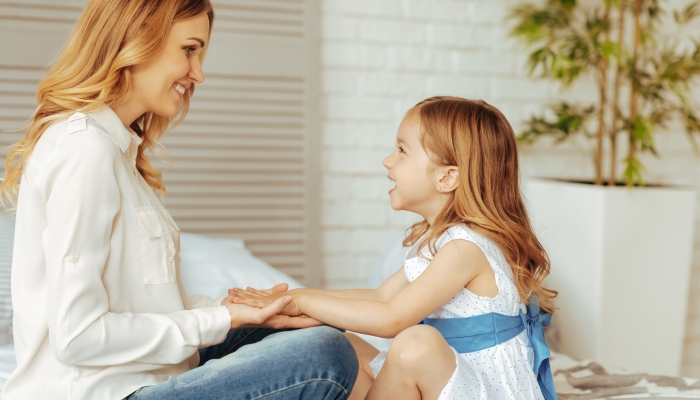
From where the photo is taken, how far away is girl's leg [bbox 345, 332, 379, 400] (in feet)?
4.42

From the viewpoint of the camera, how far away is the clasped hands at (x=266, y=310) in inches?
45.7

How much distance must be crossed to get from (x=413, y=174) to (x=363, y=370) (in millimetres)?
405

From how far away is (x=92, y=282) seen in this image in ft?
3.33

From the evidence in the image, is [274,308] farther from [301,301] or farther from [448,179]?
[448,179]

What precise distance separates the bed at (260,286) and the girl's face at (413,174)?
486mm

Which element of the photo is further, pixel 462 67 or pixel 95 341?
pixel 462 67

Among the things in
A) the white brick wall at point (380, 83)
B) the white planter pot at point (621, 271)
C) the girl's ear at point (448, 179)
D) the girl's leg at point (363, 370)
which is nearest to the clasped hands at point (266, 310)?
the girl's leg at point (363, 370)

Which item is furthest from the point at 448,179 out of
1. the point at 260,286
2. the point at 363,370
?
the point at 260,286

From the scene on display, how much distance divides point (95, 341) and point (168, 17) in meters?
0.54

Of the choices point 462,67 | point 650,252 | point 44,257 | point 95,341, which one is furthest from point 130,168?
point 650,252

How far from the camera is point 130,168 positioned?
119 cm

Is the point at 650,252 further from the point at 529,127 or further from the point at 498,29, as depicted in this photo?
the point at 498,29

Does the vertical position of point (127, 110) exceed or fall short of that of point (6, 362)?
it exceeds it

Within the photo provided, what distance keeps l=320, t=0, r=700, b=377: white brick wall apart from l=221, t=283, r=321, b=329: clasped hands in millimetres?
1118
